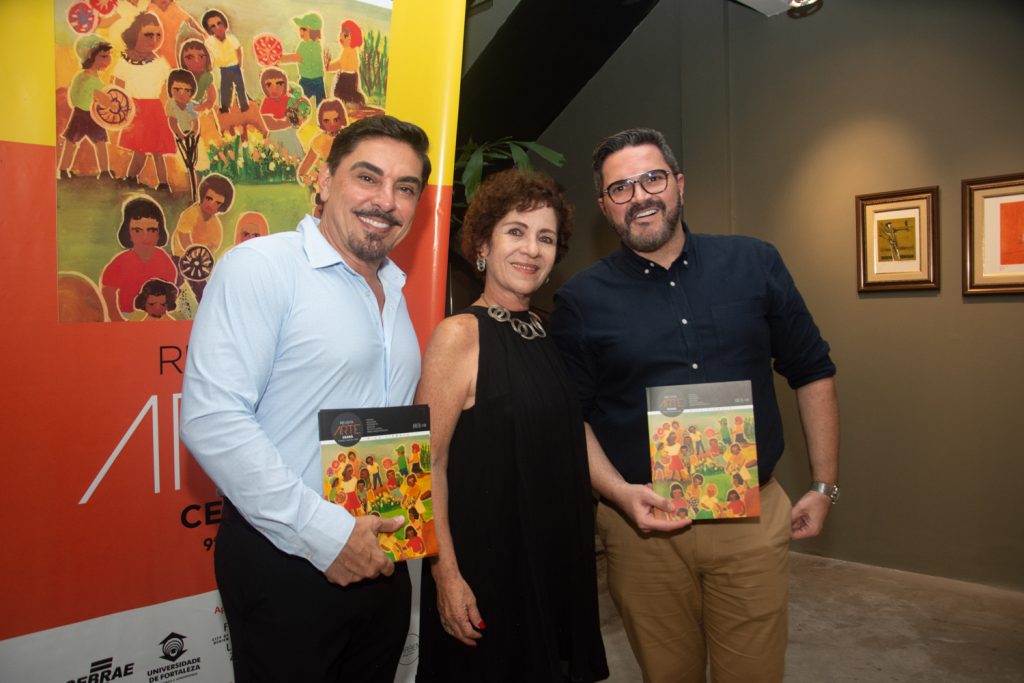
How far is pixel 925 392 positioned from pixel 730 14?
8.82ft

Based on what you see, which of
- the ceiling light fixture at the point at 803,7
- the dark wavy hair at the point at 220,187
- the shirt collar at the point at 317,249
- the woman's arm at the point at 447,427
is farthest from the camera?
the ceiling light fixture at the point at 803,7

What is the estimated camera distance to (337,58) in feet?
6.77

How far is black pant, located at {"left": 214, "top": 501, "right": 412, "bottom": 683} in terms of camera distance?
1.28m

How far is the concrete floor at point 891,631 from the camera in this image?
282cm

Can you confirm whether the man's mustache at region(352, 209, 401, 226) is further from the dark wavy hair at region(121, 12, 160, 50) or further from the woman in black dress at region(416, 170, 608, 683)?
the dark wavy hair at region(121, 12, 160, 50)

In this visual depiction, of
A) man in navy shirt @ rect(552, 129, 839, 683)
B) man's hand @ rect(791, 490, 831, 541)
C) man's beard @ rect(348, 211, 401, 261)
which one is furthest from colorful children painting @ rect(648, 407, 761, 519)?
man's beard @ rect(348, 211, 401, 261)

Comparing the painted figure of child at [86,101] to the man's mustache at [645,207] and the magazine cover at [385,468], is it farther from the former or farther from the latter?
the man's mustache at [645,207]

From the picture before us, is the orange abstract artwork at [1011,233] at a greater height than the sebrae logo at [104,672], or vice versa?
the orange abstract artwork at [1011,233]

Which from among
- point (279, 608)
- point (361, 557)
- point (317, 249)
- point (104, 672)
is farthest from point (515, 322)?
point (104, 672)

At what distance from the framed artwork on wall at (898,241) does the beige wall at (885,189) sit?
0.06 metres

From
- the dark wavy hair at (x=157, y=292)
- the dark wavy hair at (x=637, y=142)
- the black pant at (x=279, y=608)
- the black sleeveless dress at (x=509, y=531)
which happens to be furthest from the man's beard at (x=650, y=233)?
the dark wavy hair at (x=157, y=292)

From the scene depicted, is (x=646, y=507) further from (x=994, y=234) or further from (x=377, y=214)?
(x=994, y=234)

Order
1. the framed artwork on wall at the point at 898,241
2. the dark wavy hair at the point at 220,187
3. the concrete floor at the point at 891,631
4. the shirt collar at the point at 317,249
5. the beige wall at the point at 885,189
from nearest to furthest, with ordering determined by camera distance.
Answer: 1. the shirt collar at the point at 317,249
2. the dark wavy hair at the point at 220,187
3. the concrete floor at the point at 891,631
4. the beige wall at the point at 885,189
5. the framed artwork on wall at the point at 898,241

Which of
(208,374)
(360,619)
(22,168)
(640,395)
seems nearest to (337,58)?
(22,168)
